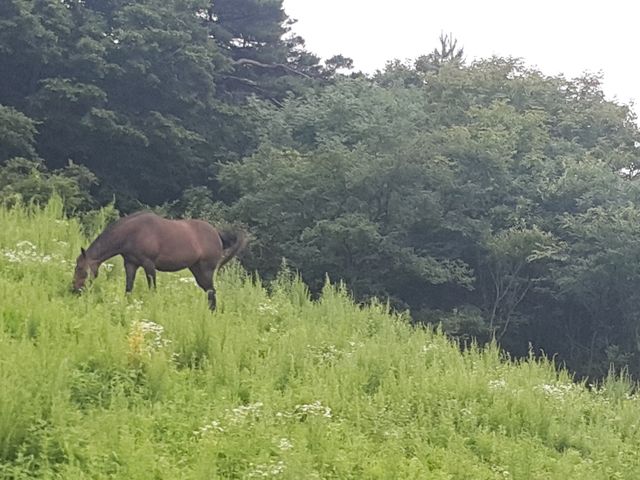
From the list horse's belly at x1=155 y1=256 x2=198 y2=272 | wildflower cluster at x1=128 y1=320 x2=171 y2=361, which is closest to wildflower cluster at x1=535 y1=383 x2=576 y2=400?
wildflower cluster at x1=128 y1=320 x2=171 y2=361

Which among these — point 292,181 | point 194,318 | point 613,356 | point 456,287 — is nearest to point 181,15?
point 292,181

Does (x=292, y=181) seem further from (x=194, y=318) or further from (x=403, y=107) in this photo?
(x=194, y=318)

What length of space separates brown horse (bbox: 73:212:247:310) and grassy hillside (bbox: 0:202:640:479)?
0.92 feet

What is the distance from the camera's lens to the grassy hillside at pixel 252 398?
18.3 feet

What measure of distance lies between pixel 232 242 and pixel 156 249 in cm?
131

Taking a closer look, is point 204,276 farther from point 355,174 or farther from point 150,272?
point 355,174

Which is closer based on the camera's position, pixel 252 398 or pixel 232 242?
pixel 252 398

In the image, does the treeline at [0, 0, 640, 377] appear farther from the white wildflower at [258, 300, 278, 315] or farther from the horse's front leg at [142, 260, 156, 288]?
the white wildflower at [258, 300, 278, 315]

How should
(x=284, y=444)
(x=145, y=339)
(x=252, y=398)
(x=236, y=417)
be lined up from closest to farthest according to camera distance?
(x=284, y=444) → (x=236, y=417) → (x=252, y=398) → (x=145, y=339)

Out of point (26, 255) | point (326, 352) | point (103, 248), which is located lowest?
point (326, 352)

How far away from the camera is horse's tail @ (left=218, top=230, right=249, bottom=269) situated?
10.7m

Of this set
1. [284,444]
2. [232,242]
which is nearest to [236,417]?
[284,444]

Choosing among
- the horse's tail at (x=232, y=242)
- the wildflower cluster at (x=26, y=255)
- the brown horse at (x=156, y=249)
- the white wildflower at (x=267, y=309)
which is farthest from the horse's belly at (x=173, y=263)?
the wildflower cluster at (x=26, y=255)

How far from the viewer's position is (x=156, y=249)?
9766 mm
